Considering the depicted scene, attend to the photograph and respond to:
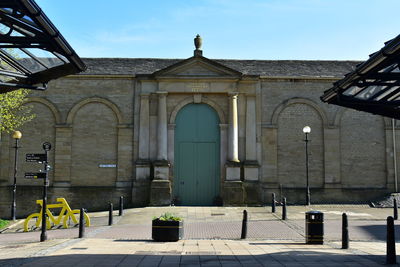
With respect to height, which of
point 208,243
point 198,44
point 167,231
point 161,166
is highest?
point 198,44

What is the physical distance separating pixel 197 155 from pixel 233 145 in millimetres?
2014

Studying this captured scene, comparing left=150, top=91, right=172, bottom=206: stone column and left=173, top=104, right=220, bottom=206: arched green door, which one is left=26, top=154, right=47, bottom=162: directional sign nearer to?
left=150, top=91, right=172, bottom=206: stone column

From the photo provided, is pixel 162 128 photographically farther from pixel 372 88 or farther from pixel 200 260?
pixel 372 88

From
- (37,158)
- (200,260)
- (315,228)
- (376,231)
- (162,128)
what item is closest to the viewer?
(200,260)

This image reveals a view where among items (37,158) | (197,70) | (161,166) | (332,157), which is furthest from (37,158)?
(332,157)

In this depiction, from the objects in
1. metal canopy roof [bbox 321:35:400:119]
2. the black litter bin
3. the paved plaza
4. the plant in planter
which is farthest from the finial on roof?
metal canopy roof [bbox 321:35:400:119]

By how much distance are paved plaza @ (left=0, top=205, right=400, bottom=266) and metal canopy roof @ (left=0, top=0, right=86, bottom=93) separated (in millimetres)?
3776

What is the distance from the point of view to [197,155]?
910 inches

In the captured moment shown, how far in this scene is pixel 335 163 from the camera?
76.7 feet

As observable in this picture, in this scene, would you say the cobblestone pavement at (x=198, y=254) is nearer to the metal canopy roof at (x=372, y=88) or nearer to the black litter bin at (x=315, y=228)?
the black litter bin at (x=315, y=228)

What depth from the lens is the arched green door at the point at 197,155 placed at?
2286cm

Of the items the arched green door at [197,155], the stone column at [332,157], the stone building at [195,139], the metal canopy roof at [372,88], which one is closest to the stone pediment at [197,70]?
the stone building at [195,139]

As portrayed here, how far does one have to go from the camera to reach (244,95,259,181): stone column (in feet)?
73.7

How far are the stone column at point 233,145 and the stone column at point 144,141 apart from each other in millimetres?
4172
